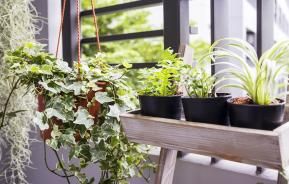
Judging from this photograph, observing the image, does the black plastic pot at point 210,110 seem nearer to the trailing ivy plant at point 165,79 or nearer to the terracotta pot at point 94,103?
the trailing ivy plant at point 165,79

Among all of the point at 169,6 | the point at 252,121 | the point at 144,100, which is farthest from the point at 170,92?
the point at 169,6

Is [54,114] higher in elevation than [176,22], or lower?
lower

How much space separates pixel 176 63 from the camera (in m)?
0.73

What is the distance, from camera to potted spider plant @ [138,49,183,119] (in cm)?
69

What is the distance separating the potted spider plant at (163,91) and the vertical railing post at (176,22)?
43 centimetres

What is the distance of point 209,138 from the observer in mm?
557

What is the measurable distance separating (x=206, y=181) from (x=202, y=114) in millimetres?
478

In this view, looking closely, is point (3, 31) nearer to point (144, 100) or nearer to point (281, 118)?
point (144, 100)

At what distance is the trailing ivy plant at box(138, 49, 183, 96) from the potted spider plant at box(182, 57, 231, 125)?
25 millimetres

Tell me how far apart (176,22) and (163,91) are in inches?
20.9

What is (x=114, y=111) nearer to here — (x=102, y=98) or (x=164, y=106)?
(x=102, y=98)

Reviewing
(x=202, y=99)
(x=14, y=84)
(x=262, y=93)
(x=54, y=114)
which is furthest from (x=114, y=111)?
(x=14, y=84)

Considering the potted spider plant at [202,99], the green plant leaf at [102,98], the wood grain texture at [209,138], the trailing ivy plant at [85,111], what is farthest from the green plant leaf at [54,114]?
the potted spider plant at [202,99]

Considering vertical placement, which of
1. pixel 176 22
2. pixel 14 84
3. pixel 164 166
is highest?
pixel 176 22
